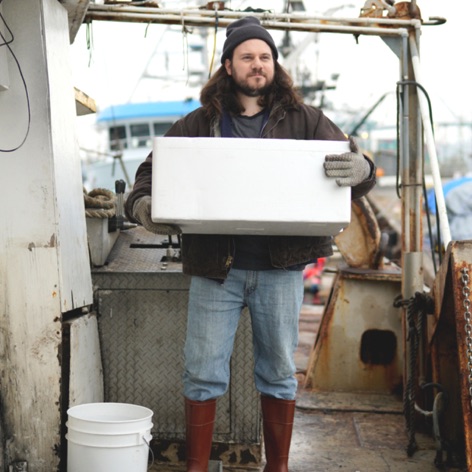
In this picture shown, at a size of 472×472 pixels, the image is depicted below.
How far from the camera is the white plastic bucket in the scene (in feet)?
10.7

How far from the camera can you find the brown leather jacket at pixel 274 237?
3494mm

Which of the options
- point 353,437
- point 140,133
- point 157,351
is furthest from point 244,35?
point 140,133

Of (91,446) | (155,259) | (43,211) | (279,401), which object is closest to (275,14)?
(155,259)

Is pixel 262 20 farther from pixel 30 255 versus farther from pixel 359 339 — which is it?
pixel 359 339

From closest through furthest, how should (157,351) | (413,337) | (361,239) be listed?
(157,351), (413,337), (361,239)

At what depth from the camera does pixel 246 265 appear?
3.54 meters

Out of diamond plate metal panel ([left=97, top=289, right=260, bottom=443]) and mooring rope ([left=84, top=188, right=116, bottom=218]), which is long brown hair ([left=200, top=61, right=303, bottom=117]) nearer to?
mooring rope ([left=84, top=188, right=116, bottom=218])

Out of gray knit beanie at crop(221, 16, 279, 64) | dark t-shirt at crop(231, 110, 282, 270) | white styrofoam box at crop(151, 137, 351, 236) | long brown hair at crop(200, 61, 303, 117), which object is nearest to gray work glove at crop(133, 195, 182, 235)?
white styrofoam box at crop(151, 137, 351, 236)

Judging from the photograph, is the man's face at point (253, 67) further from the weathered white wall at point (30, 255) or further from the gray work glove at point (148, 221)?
the weathered white wall at point (30, 255)

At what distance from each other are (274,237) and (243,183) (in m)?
0.46

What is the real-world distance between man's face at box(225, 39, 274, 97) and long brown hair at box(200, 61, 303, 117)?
65mm

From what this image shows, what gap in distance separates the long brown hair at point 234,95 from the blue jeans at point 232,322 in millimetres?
741

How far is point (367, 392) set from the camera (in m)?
5.90

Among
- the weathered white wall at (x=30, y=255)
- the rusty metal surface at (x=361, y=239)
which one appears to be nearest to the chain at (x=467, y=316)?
the weathered white wall at (x=30, y=255)
